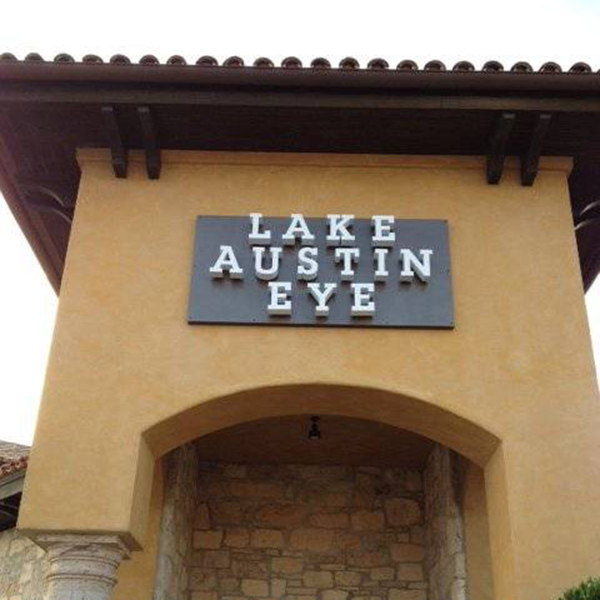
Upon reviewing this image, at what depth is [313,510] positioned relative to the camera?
833cm

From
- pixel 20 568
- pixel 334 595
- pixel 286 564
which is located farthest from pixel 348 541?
pixel 20 568

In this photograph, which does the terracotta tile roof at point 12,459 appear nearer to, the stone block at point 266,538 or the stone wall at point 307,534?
Answer: the stone wall at point 307,534

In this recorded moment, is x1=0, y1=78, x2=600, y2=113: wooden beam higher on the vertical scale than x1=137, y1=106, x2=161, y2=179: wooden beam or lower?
higher

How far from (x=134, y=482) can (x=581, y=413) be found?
286 cm

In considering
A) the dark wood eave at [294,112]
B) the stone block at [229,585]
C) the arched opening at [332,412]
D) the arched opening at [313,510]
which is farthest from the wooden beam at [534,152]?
the stone block at [229,585]

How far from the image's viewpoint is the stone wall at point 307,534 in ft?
26.1

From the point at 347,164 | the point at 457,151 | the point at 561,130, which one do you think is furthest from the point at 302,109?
the point at 561,130

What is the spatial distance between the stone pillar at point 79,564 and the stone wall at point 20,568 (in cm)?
285

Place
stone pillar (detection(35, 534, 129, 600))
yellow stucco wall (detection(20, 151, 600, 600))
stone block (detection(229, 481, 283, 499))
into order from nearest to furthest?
stone pillar (detection(35, 534, 129, 600))
yellow stucco wall (detection(20, 151, 600, 600))
stone block (detection(229, 481, 283, 499))

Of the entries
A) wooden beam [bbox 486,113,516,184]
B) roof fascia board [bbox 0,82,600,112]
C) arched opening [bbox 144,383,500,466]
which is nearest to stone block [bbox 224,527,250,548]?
arched opening [bbox 144,383,500,466]

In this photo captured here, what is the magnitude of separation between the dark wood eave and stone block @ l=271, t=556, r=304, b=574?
408 cm

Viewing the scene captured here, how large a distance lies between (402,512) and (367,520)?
14.3 inches

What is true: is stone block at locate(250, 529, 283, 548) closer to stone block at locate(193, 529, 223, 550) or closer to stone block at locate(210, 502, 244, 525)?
stone block at locate(210, 502, 244, 525)

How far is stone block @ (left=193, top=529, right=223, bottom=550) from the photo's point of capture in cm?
805
